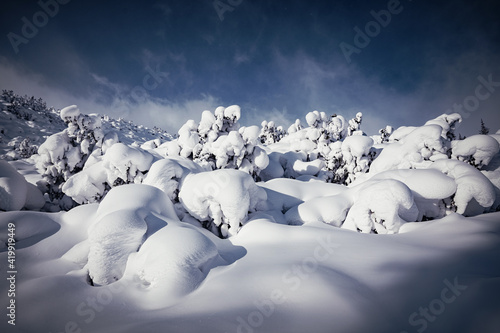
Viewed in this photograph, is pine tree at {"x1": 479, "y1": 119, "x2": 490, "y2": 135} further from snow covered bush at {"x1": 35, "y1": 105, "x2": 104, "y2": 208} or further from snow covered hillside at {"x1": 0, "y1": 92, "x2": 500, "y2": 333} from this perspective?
snow covered bush at {"x1": 35, "y1": 105, "x2": 104, "y2": 208}

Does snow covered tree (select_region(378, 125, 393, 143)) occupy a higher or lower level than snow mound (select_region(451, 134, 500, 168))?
higher

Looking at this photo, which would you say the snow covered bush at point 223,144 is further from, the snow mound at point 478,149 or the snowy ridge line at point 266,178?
the snow mound at point 478,149

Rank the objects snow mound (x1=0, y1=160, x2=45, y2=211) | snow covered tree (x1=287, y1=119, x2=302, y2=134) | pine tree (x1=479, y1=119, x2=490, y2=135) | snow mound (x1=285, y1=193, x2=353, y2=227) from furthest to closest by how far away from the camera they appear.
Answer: snow covered tree (x1=287, y1=119, x2=302, y2=134) → pine tree (x1=479, y1=119, x2=490, y2=135) → snow mound (x1=285, y1=193, x2=353, y2=227) → snow mound (x1=0, y1=160, x2=45, y2=211)

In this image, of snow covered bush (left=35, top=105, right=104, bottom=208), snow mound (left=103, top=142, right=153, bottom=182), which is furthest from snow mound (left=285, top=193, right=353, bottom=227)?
snow covered bush (left=35, top=105, right=104, bottom=208)

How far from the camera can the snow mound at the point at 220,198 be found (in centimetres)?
543

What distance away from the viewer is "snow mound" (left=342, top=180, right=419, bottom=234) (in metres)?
4.91

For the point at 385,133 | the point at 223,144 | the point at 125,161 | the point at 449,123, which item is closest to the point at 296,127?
the point at 385,133

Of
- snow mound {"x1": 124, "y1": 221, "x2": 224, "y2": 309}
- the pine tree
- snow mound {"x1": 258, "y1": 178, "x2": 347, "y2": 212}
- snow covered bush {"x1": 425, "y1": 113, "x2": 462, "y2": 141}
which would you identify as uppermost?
the pine tree

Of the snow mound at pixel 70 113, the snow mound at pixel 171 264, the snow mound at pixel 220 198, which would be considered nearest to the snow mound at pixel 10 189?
the snow mound at pixel 70 113

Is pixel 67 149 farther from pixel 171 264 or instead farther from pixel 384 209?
pixel 384 209

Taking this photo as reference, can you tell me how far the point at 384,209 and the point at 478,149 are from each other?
15.4 feet

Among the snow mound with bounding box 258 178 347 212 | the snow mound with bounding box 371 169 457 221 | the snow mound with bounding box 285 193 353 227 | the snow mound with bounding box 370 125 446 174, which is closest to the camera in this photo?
the snow mound with bounding box 371 169 457 221

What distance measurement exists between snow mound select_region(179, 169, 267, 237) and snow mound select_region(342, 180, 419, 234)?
3.25m

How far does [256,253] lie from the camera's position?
3.84m
